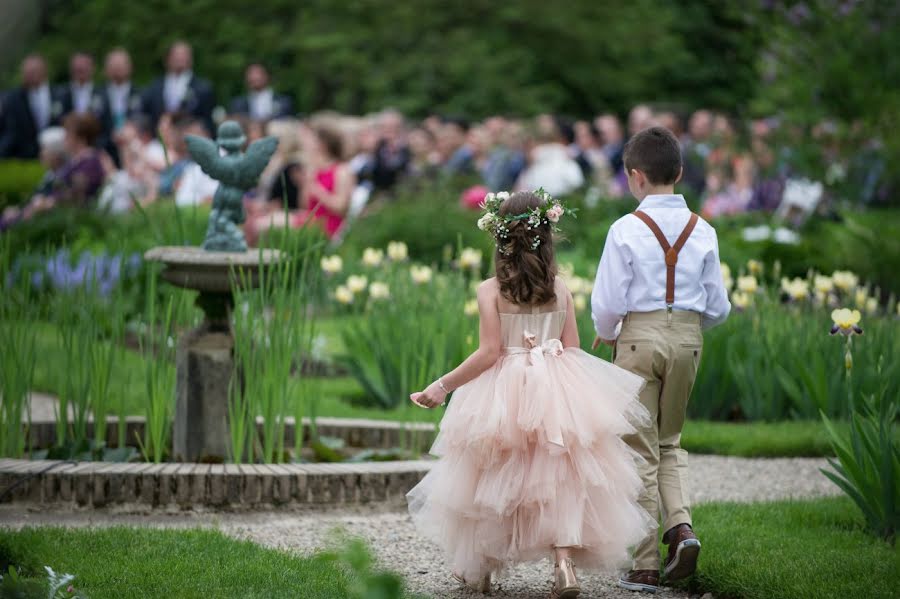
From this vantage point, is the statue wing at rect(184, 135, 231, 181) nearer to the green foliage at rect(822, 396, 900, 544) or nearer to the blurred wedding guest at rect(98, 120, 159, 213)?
the green foliage at rect(822, 396, 900, 544)

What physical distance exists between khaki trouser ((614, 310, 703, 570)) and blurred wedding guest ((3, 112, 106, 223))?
30.7 ft

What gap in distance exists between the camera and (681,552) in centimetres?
369

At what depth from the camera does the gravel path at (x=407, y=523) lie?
153 inches

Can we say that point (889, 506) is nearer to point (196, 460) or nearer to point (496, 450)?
point (496, 450)

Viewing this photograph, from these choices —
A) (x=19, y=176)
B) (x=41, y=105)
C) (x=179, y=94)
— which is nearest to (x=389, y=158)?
(x=179, y=94)

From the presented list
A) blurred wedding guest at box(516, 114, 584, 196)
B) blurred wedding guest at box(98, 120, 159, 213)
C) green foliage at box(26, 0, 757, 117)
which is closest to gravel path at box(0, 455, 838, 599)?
blurred wedding guest at box(516, 114, 584, 196)

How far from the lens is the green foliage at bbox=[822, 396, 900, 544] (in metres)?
3.97

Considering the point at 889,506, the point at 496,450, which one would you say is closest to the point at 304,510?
the point at 496,450

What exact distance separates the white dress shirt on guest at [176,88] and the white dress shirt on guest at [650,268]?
1289 centimetres

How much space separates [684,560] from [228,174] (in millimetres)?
2738

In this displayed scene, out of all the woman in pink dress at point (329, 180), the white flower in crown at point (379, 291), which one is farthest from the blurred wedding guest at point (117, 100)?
the white flower in crown at point (379, 291)

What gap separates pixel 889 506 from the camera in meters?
4.06

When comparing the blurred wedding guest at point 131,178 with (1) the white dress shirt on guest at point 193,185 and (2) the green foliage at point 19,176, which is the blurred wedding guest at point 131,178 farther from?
(2) the green foliage at point 19,176

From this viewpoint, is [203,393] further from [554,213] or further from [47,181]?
[47,181]
